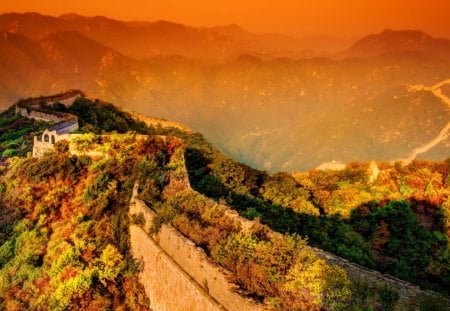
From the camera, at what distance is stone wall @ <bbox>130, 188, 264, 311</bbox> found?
11727 mm

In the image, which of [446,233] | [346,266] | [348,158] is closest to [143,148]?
[346,266]

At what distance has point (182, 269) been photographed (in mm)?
14297

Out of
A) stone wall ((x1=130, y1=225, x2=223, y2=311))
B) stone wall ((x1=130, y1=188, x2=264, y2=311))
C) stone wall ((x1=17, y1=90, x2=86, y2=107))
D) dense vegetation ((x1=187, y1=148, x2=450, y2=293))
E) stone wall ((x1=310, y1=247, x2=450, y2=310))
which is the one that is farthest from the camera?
stone wall ((x1=17, y1=90, x2=86, y2=107))

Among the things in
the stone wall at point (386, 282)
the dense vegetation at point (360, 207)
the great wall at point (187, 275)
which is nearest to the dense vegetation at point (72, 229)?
the great wall at point (187, 275)

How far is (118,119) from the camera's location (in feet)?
130

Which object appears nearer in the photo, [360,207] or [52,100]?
[360,207]

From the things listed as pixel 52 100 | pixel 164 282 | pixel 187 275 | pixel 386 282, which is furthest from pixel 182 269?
pixel 52 100

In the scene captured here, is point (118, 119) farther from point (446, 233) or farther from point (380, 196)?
point (446, 233)

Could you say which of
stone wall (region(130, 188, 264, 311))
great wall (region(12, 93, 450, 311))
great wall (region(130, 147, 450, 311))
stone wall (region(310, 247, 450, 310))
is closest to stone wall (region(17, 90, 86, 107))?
great wall (region(12, 93, 450, 311))

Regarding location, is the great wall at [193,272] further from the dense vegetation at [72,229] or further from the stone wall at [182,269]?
the dense vegetation at [72,229]

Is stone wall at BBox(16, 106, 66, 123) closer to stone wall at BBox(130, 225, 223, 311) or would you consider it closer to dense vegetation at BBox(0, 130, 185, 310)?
dense vegetation at BBox(0, 130, 185, 310)

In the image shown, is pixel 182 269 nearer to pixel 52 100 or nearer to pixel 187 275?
pixel 187 275

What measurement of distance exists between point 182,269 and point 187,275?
490 mm

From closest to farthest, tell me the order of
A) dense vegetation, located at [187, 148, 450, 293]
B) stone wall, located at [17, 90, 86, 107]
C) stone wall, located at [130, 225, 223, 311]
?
stone wall, located at [130, 225, 223, 311], dense vegetation, located at [187, 148, 450, 293], stone wall, located at [17, 90, 86, 107]
